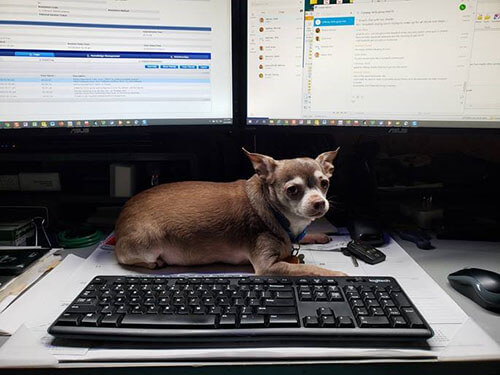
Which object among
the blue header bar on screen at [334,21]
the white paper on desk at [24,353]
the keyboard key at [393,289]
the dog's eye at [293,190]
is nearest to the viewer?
the white paper on desk at [24,353]

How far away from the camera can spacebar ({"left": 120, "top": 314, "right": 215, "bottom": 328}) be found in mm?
472

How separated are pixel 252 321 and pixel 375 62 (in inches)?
24.0

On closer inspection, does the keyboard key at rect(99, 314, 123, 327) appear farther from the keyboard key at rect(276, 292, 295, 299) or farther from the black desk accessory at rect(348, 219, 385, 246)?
the black desk accessory at rect(348, 219, 385, 246)

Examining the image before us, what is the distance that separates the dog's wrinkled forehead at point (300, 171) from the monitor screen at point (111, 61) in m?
Result: 0.26

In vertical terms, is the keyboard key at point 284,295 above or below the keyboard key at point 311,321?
above

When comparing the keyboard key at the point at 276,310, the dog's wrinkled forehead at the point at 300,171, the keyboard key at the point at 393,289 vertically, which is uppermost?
the dog's wrinkled forehead at the point at 300,171

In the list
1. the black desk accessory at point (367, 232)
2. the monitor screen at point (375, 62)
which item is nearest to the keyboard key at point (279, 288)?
the black desk accessory at point (367, 232)

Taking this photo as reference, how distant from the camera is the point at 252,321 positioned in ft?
1.56

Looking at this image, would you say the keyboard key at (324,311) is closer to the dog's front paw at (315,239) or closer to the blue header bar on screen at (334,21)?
the dog's front paw at (315,239)

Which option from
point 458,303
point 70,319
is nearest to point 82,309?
point 70,319

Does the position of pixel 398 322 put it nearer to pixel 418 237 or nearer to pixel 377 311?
pixel 377 311

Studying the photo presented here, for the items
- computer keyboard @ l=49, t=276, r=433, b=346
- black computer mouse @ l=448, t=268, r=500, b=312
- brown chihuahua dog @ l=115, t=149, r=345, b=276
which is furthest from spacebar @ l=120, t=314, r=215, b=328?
black computer mouse @ l=448, t=268, r=500, b=312

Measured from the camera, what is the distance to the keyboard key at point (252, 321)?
1.55 ft

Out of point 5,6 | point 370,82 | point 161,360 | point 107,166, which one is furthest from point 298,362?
point 5,6
